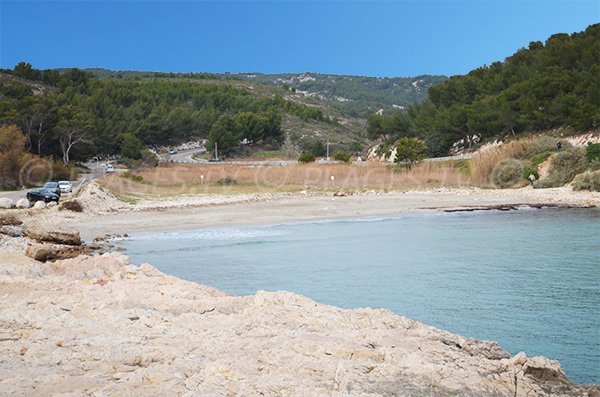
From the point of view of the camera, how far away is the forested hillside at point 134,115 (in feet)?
230

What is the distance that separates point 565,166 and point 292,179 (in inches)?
781

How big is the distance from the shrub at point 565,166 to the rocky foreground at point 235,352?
3580 centimetres

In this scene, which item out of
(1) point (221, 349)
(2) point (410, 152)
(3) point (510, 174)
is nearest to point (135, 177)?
(2) point (410, 152)

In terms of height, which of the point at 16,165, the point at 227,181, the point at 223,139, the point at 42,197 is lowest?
the point at 42,197

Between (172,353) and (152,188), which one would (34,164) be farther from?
(172,353)

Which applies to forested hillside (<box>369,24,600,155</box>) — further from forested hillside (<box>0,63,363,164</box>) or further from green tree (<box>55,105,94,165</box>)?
green tree (<box>55,105,94,165</box>)

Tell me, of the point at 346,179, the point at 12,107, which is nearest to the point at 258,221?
the point at 346,179

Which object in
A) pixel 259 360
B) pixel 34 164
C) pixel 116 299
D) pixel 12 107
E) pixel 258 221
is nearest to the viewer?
pixel 259 360

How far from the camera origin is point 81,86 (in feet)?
356

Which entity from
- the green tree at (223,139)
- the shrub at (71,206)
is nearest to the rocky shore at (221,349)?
the shrub at (71,206)

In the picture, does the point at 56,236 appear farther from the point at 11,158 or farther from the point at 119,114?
the point at 119,114

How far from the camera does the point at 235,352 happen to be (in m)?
8.51

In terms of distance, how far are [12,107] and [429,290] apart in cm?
6121

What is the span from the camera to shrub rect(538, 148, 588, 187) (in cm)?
4300
